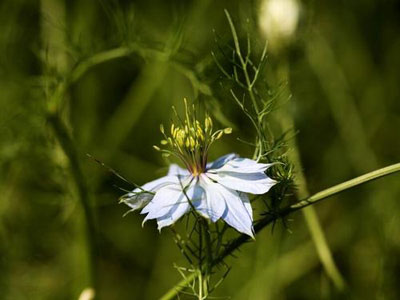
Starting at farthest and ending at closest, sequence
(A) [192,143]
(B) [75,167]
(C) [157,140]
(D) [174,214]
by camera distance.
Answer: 1. (C) [157,140]
2. (B) [75,167]
3. (A) [192,143]
4. (D) [174,214]

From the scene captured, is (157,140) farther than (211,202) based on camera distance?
Yes

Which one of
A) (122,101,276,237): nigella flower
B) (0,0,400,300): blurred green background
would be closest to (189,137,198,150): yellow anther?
(122,101,276,237): nigella flower

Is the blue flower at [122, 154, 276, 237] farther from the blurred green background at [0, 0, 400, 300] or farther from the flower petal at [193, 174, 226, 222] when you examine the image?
the blurred green background at [0, 0, 400, 300]

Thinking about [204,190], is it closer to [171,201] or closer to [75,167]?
[171,201]

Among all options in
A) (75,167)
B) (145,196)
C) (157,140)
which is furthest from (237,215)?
(157,140)

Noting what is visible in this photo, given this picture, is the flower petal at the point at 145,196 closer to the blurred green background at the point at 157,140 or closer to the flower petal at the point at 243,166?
the flower petal at the point at 243,166

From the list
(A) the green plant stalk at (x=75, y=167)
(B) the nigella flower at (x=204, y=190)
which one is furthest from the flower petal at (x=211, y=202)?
(A) the green plant stalk at (x=75, y=167)

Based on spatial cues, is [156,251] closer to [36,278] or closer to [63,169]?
[36,278]
